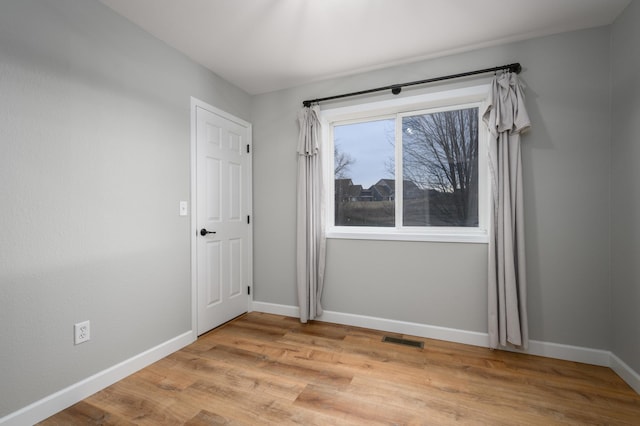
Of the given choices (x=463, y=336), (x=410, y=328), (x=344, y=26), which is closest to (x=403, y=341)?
(x=410, y=328)

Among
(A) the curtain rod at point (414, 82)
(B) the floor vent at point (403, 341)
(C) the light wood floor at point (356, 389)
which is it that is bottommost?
(B) the floor vent at point (403, 341)

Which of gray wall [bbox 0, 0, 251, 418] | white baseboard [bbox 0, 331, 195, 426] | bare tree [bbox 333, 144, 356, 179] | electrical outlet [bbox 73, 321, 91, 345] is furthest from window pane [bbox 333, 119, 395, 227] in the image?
electrical outlet [bbox 73, 321, 91, 345]

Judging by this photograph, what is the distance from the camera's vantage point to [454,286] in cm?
254

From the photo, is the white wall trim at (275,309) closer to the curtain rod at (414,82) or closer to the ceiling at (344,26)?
the curtain rod at (414,82)

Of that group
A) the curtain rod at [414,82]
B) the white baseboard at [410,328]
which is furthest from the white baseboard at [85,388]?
the curtain rod at [414,82]

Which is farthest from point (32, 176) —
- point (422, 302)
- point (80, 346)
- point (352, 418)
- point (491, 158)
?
point (491, 158)

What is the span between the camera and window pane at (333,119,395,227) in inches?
116

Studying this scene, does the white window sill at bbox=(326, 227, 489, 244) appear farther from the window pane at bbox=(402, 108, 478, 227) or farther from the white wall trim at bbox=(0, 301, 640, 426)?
the white wall trim at bbox=(0, 301, 640, 426)

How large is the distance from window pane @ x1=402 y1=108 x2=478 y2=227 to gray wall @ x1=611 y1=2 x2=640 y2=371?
3.01 ft

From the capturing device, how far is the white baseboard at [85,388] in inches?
59.1

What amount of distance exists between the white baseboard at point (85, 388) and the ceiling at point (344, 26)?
2.51 meters


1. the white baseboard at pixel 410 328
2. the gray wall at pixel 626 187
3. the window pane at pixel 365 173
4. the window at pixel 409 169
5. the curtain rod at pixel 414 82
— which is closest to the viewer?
the gray wall at pixel 626 187

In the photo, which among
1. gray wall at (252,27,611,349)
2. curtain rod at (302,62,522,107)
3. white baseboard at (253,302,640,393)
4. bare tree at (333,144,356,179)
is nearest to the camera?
white baseboard at (253,302,640,393)

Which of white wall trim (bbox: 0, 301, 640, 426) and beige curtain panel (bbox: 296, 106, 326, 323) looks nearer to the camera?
white wall trim (bbox: 0, 301, 640, 426)
